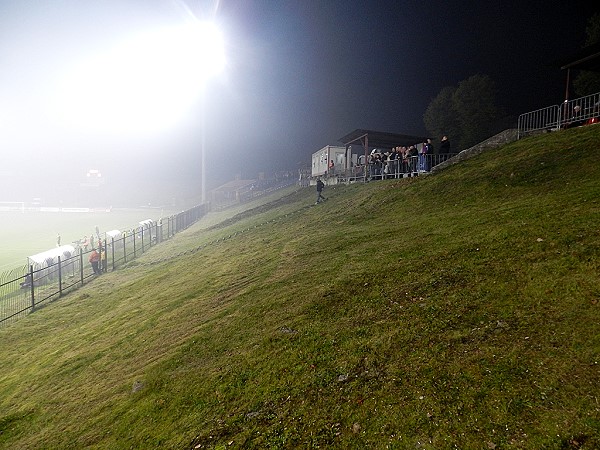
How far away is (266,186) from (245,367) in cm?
6443

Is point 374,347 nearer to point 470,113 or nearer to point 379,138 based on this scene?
point 379,138

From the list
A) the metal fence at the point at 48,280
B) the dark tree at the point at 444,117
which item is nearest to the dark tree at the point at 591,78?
the dark tree at the point at 444,117

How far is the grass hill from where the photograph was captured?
3531 mm

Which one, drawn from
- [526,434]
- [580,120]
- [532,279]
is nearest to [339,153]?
[580,120]

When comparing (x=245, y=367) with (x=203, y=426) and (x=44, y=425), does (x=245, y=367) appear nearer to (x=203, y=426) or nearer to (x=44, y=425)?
(x=203, y=426)

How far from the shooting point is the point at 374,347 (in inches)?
194

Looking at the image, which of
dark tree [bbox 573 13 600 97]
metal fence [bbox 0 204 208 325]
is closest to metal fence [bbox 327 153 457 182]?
metal fence [bbox 0 204 208 325]

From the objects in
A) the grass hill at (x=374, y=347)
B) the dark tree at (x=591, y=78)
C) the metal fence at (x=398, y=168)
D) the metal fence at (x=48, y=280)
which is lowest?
the metal fence at (x=48, y=280)

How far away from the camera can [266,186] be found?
2704 inches

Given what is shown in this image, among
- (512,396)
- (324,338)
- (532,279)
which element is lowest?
(324,338)

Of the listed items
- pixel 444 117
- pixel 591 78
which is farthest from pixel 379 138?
pixel 444 117

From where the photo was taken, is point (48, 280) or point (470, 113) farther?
point (470, 113)

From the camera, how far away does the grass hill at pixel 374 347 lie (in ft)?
11.6

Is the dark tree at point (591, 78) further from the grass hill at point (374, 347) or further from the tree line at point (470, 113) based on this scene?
the grass hill at point (374, 347)
